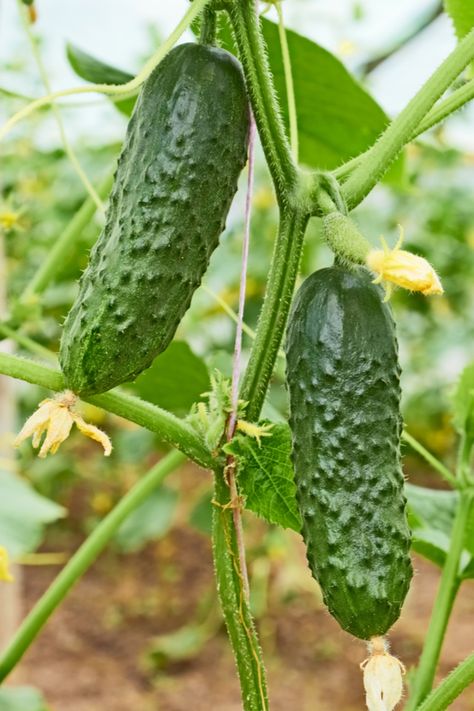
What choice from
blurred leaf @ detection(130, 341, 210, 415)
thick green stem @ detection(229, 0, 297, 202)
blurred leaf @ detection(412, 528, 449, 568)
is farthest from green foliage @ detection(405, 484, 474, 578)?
thick green stem @ detection(229, 0, 297, 202)

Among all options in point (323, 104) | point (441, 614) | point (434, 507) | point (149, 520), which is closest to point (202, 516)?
point (149, 520)

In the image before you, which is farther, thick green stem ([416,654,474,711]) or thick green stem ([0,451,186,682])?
thick green stem ([0,451,186,682])

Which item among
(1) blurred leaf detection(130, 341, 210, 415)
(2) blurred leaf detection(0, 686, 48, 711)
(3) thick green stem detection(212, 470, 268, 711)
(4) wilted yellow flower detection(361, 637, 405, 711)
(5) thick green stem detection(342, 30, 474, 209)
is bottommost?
(4) wilted yellow flower detection(361, 637, 405, 711)

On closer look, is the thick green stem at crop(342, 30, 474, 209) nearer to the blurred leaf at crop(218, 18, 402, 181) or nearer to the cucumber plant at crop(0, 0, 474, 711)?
the cucumber plant at crop(0, 0, 474, 711)

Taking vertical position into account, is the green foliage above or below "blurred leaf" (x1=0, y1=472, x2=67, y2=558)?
below

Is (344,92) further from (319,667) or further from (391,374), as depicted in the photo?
(319,667)

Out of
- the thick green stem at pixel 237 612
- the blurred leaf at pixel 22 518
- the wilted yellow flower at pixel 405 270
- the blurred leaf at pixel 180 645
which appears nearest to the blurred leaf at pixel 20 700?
the blurred leaf at pixel 22 518

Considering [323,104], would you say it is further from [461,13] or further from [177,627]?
[177,627]

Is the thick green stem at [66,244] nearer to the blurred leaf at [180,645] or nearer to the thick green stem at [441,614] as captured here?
the thick green stem at [441,614]
